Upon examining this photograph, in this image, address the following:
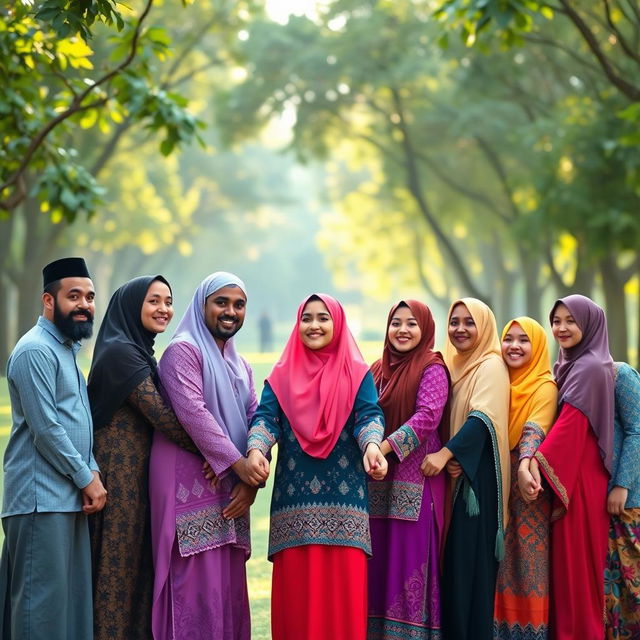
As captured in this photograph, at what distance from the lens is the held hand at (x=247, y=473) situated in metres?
4.61

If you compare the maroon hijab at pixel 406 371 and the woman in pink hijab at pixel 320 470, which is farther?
the maroon hijab at pixel 406 371

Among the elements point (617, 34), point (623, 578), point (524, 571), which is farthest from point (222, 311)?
point (617, 34)

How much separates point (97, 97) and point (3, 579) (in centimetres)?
451

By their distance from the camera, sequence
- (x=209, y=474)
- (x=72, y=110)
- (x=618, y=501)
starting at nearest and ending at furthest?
1. (x=209, y=474)
2. (x=618, y=501)
3. (x=72, y=110)

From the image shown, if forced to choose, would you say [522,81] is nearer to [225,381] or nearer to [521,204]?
[521,204]

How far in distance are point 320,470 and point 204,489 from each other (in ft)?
1.95

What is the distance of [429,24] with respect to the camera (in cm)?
2006

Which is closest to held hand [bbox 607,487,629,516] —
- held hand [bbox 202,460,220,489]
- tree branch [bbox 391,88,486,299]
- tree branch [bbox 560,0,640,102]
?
held hand [bbox 202,460,220,489]

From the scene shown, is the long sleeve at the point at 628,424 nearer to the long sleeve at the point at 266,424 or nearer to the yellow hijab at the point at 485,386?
the yellow hijab at the point at 485,386

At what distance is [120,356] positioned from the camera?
468cm

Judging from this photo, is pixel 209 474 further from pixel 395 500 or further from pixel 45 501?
pixel 395 500

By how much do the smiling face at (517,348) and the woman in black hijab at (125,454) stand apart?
1.75 metres

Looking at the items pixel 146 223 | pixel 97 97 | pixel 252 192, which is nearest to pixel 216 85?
pixel 146 223

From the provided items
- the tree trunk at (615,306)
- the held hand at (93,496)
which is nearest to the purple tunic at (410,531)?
the held hand at (93,496)
